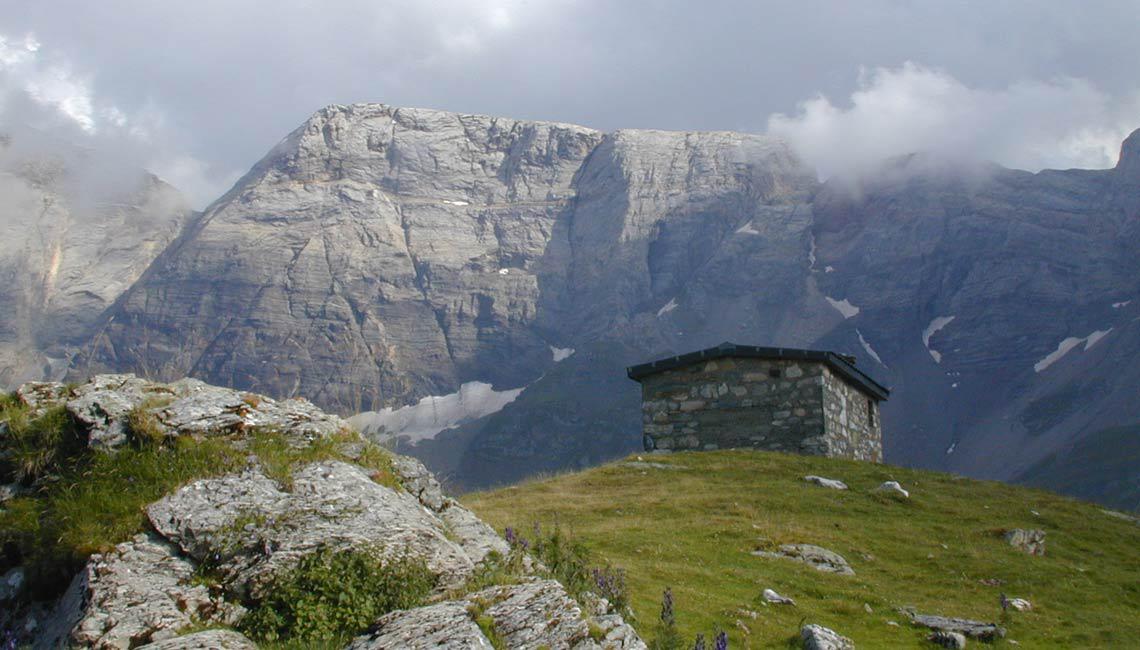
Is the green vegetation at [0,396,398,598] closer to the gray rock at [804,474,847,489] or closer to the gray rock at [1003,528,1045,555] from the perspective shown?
the gray rock at [1003,528,1045,555]

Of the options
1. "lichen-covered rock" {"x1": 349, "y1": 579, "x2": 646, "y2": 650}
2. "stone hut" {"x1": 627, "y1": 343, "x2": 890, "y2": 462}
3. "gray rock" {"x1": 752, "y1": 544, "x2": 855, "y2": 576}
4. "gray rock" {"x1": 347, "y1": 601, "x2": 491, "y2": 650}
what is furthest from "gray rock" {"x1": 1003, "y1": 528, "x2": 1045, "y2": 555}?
"gray rock" {"x1": 347, "y1": 601, "x2": 491, "y2": 650}

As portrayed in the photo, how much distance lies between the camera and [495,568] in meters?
9.16

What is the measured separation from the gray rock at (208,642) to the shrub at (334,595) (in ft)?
0.69

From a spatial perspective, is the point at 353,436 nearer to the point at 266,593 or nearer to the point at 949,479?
the point at 266,593

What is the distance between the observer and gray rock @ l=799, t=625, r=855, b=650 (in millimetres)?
11812

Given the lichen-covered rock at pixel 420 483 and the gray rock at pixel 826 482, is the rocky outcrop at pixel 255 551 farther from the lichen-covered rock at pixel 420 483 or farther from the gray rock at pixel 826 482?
the gray rock at pixel 826 482

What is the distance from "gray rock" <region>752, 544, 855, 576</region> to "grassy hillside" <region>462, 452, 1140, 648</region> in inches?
12.3

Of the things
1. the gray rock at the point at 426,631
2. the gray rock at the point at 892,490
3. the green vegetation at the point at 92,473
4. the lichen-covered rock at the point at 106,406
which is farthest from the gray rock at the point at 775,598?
the gray rock at the point at 892,490

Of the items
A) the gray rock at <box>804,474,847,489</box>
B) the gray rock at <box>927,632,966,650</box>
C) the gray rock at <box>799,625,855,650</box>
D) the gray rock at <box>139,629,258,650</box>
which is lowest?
the gray rock at <box>927,632,966,650</box>

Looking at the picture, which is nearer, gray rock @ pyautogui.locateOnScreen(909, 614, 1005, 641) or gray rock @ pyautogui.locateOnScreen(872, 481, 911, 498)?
gray rock @ pyautogui.locateOnScreen(909, 614, 1005, 641)

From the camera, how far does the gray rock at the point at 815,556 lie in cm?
1726

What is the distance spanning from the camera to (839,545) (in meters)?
18.9

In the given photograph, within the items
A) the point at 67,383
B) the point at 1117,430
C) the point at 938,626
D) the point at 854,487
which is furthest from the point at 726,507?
the point at 1117,430

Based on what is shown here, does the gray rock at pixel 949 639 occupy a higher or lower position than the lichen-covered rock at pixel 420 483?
lower
